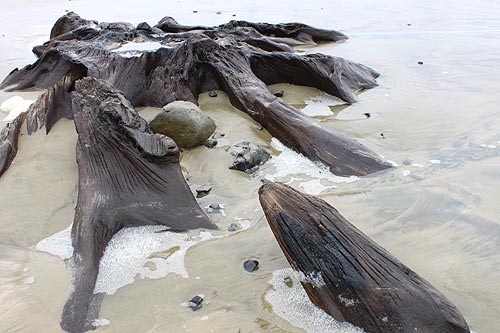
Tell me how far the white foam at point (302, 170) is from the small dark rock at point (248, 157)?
82 mm

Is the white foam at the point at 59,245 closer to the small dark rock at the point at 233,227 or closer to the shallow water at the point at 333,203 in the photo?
the shallow water at the point at 333,203

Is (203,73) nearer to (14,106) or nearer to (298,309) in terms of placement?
(14,106)

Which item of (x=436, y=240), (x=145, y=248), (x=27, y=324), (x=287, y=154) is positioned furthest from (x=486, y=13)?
(x=27, y=324)

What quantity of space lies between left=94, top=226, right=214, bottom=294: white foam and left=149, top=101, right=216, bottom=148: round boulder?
1.15m

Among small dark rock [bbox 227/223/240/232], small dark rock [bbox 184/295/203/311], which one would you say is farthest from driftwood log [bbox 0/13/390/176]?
small dark rock [bbox 184/295/203/311]

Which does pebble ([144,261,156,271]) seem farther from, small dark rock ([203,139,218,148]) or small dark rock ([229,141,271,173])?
small dark rock ([203,139,218,148])

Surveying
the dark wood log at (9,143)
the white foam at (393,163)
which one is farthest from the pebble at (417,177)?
the dark wood log at (9,143)

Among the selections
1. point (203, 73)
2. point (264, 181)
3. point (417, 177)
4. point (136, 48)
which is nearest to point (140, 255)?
point (264, 181)

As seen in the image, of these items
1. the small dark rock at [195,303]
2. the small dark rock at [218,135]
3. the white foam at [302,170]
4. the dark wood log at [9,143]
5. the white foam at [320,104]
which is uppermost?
the dark wood log at [9,143]

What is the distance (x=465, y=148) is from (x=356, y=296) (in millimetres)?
2269

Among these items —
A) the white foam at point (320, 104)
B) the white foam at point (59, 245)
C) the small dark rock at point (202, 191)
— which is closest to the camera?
the white foam at point (59, 245)

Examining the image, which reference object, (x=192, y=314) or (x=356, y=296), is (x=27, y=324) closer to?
(x=192, y=314)

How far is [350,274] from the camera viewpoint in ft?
7.08

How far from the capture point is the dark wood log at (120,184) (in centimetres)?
285
